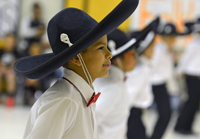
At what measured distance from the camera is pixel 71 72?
140 centimetres

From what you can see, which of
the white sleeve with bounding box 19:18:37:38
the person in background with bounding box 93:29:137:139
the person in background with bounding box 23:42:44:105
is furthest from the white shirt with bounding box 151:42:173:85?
the white sleeve with bounding box 19:18:37:38

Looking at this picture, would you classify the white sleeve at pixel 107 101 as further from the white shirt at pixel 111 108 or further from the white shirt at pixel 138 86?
the white shirt at pixel 138 86

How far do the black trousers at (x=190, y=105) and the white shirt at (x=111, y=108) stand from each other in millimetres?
2891

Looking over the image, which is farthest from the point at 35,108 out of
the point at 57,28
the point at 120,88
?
the point at 120,88

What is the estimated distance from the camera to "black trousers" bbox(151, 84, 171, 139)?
151 inches

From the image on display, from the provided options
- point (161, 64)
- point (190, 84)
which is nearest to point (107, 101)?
point (161, 64)

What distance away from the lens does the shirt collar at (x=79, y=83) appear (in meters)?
1.37

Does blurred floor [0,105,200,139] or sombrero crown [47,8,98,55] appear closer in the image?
sombrero crown [47,8,98,55]

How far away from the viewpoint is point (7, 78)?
601 centimetres

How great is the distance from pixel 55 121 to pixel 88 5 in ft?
21.1

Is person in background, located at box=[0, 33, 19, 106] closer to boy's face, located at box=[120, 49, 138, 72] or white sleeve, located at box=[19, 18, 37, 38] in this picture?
white sleeve, located at box=[19, 18, 37, 38]

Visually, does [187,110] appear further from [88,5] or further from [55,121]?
[55,121]

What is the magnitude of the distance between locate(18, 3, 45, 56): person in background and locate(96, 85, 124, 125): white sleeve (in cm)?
440

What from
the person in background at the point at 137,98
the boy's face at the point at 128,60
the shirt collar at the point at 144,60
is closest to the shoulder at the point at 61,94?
the boy's face at the point at 128,60
